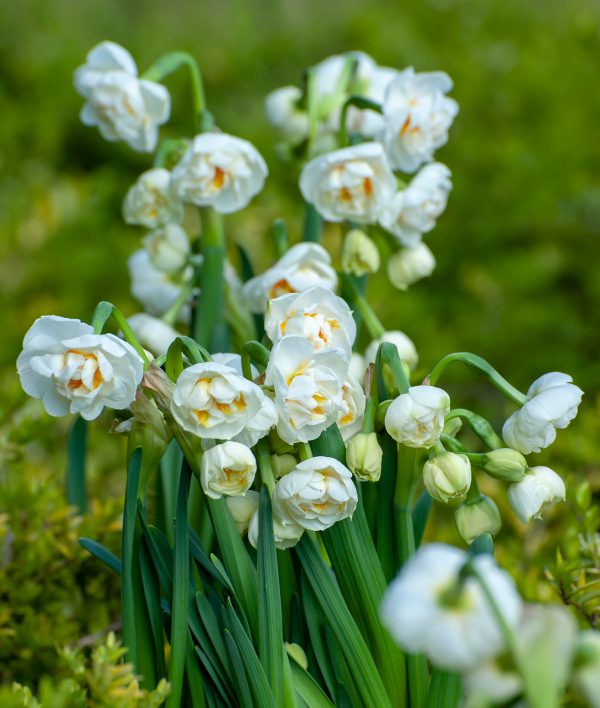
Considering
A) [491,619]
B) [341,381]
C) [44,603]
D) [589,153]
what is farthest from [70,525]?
[589,153]

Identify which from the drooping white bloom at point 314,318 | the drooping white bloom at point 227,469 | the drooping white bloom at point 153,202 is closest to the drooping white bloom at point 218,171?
the drooping white bloom at point 153,202

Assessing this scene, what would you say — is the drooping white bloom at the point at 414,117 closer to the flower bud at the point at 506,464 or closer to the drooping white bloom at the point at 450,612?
the flower bud at the point at 506,464

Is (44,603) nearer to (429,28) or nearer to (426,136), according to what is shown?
(426,136)

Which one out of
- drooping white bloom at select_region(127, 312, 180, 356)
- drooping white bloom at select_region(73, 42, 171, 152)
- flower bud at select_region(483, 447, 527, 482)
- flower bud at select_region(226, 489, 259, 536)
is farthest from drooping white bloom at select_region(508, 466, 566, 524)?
drooping white bloom at select_region(73, 42, 171, 152)

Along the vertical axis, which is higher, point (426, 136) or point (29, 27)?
point (29, 27)

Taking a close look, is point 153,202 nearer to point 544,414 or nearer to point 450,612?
point 544,414

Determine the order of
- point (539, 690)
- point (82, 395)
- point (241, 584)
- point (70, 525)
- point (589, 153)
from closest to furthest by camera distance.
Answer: point (539, 690) < point (82, 395) < point (241, 584) < point (70, 525) < point (589, 153)
